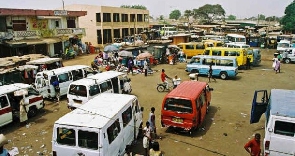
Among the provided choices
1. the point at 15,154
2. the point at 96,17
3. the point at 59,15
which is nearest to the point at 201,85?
the point at 15,154

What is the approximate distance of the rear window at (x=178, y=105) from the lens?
1005cm

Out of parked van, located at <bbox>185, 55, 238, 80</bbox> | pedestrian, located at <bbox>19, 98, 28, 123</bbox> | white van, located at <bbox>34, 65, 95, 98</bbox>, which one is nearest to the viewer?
pedestrian, located at <bbox>19, 98, 28, 123</bbox>

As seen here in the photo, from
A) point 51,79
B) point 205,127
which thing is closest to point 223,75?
point 205,127

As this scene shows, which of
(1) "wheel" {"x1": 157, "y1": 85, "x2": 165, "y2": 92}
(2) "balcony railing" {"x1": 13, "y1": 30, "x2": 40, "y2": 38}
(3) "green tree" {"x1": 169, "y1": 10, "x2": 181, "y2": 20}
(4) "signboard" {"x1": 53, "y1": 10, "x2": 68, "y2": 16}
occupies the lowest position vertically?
(1) "wheel" {"x1": 157, "y1": 85, "x2": 165, "y2": 92}

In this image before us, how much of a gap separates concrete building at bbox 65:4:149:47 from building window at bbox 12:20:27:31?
51.7 ft

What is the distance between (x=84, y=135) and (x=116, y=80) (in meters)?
7.47

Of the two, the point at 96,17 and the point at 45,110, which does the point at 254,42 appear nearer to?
the point at 96,17

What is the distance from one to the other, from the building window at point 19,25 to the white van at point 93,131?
70.3ft

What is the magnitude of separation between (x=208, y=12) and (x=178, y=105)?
97516 mm

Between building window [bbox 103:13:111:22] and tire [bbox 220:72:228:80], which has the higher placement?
building window [bbox 103:13:111:22]

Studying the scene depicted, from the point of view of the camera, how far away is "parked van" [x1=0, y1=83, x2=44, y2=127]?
11344mm

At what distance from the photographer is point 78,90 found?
12.7 m

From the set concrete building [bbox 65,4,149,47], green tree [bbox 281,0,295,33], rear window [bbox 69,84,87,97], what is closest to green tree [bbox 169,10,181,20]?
green tree [bbox 281,0,295,33]

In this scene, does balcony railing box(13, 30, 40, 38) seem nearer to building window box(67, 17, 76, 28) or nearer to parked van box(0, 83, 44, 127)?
building window box(67, 17, 76, 28)
